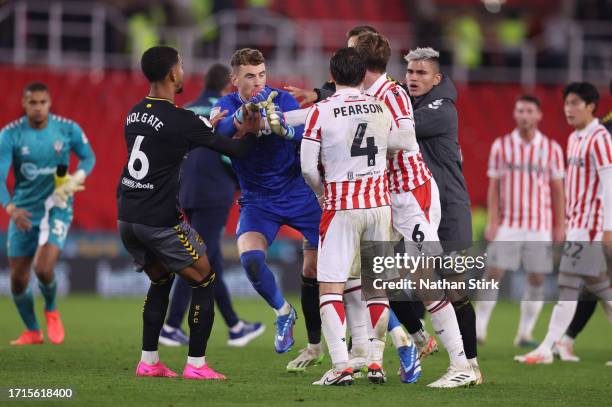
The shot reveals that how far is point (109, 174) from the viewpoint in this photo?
17.4m

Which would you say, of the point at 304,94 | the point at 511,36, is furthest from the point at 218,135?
the point at 511,36

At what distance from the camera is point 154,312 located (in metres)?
7.60

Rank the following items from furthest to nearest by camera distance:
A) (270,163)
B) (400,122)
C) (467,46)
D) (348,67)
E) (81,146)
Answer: (467,46) < (81,146) < (270,163) < (400,122) < (348,67)

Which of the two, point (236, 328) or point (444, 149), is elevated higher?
point (444, 149)

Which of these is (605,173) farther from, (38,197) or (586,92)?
(38,197)

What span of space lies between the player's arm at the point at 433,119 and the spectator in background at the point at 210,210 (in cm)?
324

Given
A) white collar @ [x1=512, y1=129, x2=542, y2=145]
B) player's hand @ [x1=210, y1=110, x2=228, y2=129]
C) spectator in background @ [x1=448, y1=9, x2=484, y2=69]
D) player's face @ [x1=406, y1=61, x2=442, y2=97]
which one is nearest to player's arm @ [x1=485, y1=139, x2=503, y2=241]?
white collar @ [x1=512, y1=129, x2=542, y2=145]

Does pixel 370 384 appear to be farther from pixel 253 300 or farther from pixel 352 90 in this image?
pixel 253 300

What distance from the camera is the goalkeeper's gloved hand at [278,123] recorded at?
7.30 meters

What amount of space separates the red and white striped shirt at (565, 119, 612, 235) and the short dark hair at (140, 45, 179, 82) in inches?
166

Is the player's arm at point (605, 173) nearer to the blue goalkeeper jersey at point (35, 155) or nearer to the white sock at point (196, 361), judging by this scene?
the white sock at point (196, 361)

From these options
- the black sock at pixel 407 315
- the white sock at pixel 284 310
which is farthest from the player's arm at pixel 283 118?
the black sock at pixel 407 315

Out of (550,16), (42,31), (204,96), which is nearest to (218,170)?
(204,96)

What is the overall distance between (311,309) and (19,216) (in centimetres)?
314
